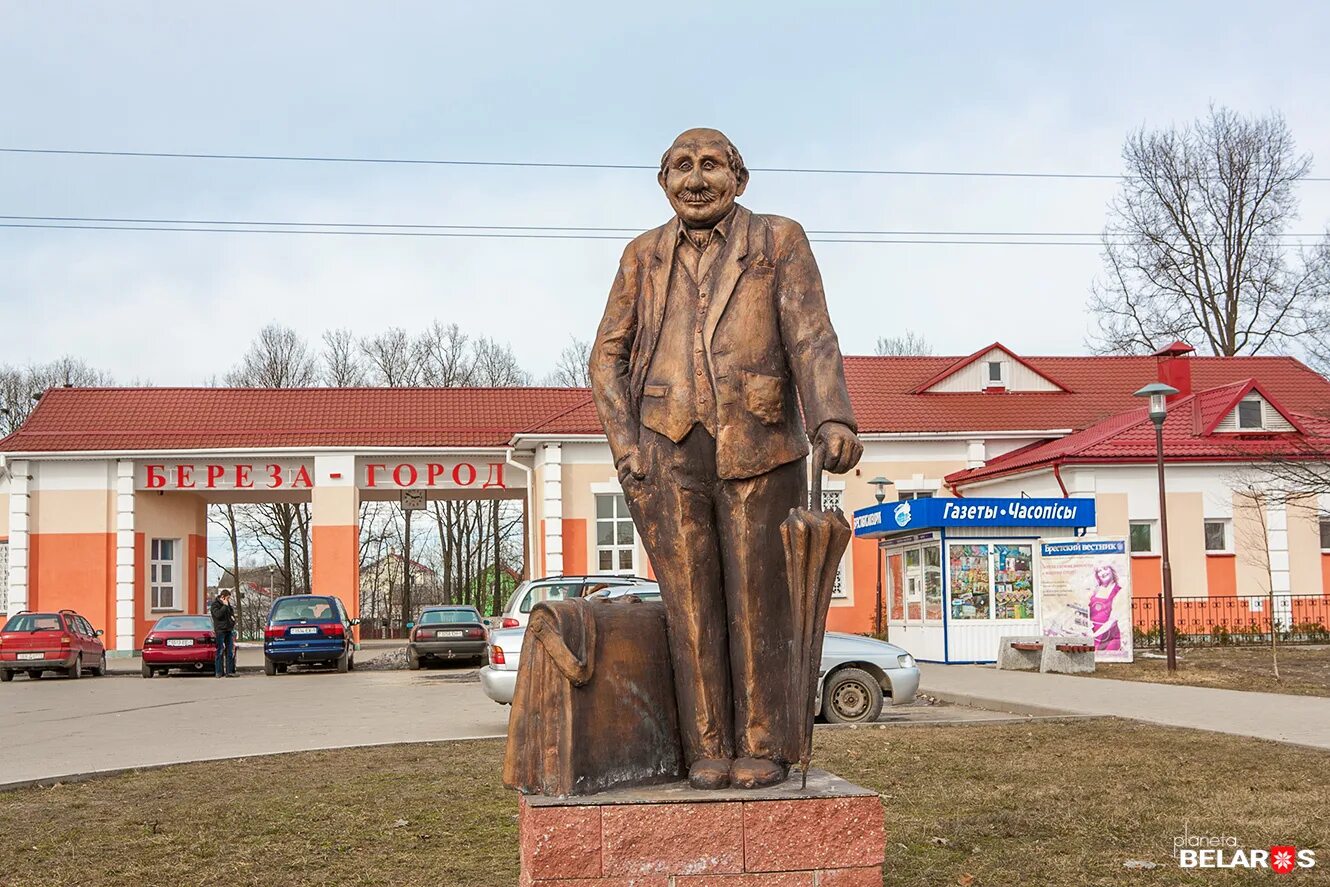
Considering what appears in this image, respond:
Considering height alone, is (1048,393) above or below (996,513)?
above

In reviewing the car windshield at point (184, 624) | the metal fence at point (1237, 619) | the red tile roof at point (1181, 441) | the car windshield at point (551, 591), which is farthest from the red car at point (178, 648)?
the metal fence at point (1237, 619)

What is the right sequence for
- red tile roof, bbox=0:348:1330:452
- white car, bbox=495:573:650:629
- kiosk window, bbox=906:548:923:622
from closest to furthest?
white car, bbox=495:573:650:629 → kiosk window, bbox=906:548:923:622 → red tile roof, bbox=0:348:1330:452

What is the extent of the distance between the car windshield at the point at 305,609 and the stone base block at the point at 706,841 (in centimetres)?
2479

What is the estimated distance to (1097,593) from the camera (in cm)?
2292

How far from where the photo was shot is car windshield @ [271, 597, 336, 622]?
28.6m

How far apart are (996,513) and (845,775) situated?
1509 cm

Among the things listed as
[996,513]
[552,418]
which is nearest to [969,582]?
[996,513]

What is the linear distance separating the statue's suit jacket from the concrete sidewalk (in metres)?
7.13

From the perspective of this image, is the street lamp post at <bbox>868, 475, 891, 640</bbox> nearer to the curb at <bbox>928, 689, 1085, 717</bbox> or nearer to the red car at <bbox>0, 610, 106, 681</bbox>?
the curb at <bbox>928, 689, 1085, 717</bbox>

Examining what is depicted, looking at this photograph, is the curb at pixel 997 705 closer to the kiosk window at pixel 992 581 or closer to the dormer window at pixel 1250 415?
the kiosk window at pixel 992 581

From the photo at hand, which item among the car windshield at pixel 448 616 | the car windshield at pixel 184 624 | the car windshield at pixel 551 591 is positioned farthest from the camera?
the car windshield at pixel 448 616

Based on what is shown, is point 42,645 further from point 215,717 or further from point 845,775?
point 845,775

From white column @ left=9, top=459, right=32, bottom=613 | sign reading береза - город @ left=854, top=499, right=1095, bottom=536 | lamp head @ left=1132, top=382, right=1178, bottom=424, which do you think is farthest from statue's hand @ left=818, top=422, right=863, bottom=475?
white column @ left=9, top=459, right=32, bottom=613

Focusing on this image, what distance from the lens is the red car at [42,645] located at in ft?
89.8
